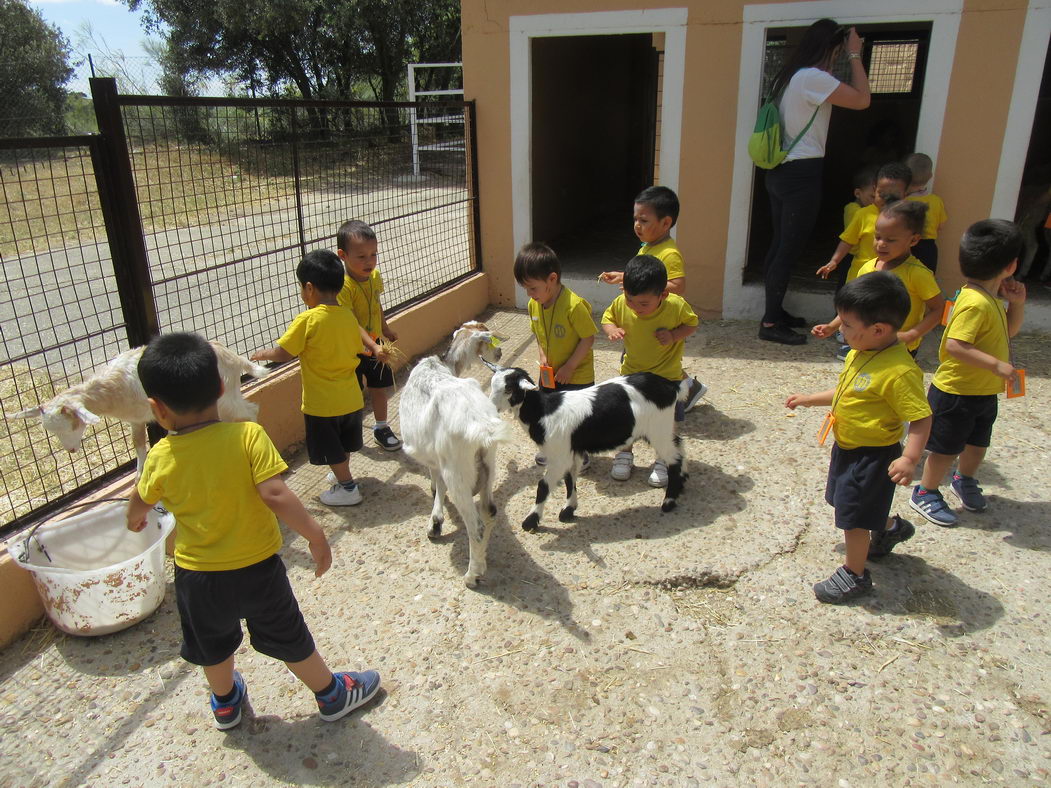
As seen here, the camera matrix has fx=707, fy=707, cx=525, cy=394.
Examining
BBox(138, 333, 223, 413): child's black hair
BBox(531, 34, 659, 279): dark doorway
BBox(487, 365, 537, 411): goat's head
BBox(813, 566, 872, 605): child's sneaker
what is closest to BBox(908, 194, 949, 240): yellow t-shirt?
BBox(531, 34, 659, 279): dark doorway

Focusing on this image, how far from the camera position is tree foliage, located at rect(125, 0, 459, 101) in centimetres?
1953

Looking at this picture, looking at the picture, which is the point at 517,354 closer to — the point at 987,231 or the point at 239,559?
the point at 987,231

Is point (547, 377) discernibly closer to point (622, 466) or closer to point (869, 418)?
point (622, 466)

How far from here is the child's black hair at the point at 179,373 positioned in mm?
2111

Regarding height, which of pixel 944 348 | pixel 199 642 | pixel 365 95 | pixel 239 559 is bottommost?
pixel 199 642

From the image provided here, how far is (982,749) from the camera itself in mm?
2428

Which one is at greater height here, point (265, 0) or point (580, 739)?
point (265, 0)

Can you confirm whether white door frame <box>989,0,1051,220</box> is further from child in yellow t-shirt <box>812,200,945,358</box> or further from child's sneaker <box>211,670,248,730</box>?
child's sneaker <box>211,670,248,730</box>

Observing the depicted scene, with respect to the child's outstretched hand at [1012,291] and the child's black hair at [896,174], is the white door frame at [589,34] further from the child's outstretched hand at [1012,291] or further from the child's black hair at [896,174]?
the child's outstretched hand at [1012,291]

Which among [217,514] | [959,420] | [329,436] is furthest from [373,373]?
[959,420]

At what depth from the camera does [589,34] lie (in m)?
6.90

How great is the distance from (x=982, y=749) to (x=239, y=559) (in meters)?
2.60

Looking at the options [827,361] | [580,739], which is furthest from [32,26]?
[580,739]

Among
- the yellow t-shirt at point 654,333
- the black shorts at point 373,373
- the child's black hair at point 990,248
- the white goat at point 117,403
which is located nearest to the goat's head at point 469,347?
the yellow t-shirt at point 654,333
